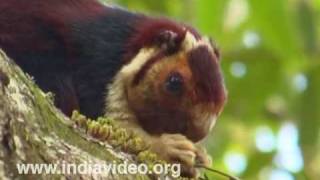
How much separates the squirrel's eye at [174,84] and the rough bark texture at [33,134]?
3.68 feet

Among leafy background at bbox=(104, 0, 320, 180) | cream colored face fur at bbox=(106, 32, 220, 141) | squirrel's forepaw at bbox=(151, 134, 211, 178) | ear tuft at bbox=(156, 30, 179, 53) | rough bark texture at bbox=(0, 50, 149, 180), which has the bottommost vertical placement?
rough bark texture at bbox=(0, 50, 149, 180)

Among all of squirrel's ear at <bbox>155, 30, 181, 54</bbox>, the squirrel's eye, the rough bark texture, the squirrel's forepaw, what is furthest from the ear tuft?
the rough bark texture

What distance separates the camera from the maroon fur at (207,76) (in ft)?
11.0

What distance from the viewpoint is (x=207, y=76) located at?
3.38 metres

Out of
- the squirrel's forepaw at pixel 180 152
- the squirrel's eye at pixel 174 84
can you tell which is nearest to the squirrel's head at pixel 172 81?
the squirrel's eye at pixel 174 84

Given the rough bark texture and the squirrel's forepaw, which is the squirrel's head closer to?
the squirrel's forepaw

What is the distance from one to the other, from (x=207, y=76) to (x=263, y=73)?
1.65 m

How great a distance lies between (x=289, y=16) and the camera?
4.39 m

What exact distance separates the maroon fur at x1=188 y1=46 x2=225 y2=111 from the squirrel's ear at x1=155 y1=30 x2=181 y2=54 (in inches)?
3.2

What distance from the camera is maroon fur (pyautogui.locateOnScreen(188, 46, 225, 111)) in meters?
3.35

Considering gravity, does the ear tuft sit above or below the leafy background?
below

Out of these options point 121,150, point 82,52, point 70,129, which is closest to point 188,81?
point 82,52

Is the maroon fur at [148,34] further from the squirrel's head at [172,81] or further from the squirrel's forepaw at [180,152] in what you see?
the squirrel's forepaw at [180,152]

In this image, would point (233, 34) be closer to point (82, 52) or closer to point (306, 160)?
point (306, 160)
